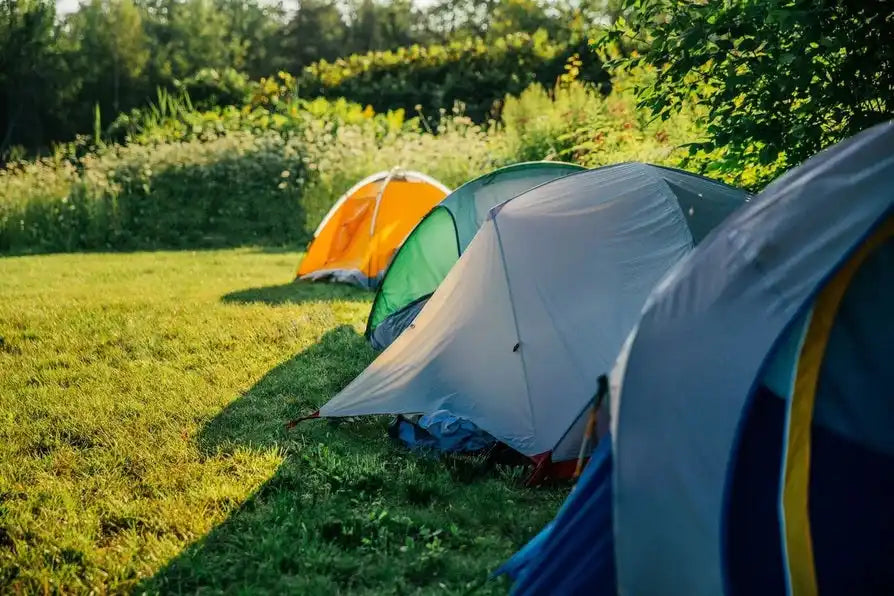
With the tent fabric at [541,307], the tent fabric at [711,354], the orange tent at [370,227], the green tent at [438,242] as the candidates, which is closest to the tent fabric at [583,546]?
the tent fabric at [711,354]

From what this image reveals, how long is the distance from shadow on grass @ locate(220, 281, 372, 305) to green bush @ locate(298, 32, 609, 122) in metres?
10.00

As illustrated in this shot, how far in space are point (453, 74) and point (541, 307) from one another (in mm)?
15422

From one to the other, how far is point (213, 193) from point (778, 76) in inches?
403

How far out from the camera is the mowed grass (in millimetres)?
2945

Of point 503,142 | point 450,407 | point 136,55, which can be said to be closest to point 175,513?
point 450,407

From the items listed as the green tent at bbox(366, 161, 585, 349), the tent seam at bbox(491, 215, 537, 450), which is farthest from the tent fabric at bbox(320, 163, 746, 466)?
the green tent at bbox(366, 161, 585, 349)

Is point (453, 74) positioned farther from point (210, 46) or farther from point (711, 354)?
point (210, 46)

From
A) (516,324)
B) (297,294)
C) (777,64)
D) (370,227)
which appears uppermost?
(777,64)

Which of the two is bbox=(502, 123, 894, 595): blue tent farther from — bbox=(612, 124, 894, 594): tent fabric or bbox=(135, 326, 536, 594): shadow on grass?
bbox=(135, 326, 536, 594): shadow on grass

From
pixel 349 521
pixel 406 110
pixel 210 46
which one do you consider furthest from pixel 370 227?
pixel 210 46

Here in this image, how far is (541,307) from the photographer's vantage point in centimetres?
385

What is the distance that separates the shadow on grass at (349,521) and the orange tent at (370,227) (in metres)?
4.09

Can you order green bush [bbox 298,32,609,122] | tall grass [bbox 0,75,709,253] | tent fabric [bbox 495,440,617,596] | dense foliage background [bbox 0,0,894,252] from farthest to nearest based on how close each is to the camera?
1. green bush [bbox 298,32,609,122]
2. tall grass [bbox 0,75,709,253]
3. dense foliage background [bbox 0,0,894,252]
4. tent fabric [bbox 495,440,617,596]

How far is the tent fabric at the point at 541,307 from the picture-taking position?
3.71 m
